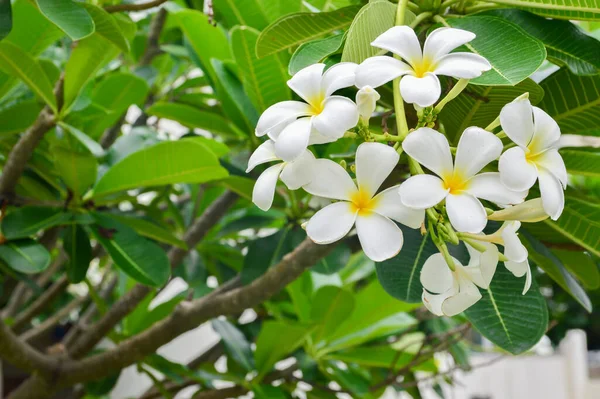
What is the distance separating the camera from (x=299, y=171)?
38 centimetres

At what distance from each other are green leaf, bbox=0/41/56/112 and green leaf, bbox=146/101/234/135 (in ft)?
0.58

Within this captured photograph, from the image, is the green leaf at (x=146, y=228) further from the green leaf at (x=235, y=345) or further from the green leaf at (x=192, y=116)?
the green leaf at (x=235, y=345)

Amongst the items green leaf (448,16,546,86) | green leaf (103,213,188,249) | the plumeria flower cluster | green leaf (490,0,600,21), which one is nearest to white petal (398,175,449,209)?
the plumeria flower cluster

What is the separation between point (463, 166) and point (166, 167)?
18.7 inches

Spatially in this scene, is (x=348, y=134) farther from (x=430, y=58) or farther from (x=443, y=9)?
(x=443, y=9)

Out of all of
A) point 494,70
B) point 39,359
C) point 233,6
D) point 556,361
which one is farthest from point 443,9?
point 556,361

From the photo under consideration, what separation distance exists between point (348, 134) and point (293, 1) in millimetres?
431

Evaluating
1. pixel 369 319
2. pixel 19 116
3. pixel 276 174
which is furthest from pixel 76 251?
pixel 276 174

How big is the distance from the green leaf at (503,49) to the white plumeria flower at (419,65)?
6cm

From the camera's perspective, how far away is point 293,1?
776 mm

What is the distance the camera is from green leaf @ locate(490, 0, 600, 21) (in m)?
0.50

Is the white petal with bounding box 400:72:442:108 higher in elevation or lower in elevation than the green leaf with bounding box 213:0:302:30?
higher

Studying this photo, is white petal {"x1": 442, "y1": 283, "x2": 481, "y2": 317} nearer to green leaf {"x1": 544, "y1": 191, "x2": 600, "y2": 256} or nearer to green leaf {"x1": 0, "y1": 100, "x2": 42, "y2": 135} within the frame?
green leaf {"x1": 544, "y1": 191, "x2": 600, "y2": 256}

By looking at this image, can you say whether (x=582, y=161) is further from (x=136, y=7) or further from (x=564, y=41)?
(x=136, y=7)
